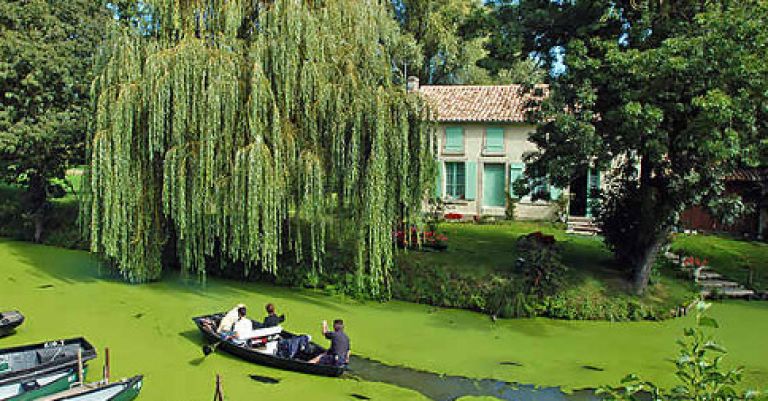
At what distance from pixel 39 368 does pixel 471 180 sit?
70.4ft

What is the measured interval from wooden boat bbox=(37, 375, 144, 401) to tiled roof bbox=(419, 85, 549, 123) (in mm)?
20748

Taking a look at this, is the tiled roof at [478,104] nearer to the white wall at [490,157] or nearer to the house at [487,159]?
the house at [487,159]

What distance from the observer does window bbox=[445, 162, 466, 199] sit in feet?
97.2

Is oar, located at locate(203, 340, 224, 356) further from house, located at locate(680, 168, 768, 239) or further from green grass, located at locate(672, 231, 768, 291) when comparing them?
house, located at locate(680, 168, 768, 239)

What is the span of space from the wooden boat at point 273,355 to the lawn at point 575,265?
629 centimetres

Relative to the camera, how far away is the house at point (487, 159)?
2823 centimetres

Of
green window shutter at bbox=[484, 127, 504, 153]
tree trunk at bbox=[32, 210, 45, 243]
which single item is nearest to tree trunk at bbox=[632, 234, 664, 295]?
green window shutter at bbox=[484, 127, 504, 153]

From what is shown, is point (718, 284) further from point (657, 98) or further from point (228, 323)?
point (228, 323)

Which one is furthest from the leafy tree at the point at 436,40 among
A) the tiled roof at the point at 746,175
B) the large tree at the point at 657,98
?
the large tree at the point at 657,98

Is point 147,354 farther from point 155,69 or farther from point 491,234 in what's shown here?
point 491,234

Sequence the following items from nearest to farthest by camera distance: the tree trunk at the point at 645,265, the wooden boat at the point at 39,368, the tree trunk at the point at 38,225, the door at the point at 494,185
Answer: the wooden boat at the point at 39,368, the tree trunk at the point at 645,265, the tree trunk at the point at 38,225, the door at the point at 494,185

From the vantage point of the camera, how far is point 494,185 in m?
29.1

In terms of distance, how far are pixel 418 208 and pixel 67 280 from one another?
397 inches

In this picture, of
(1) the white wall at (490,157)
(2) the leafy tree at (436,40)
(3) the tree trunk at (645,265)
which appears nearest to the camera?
(3) the tree trunk at (645,265)
